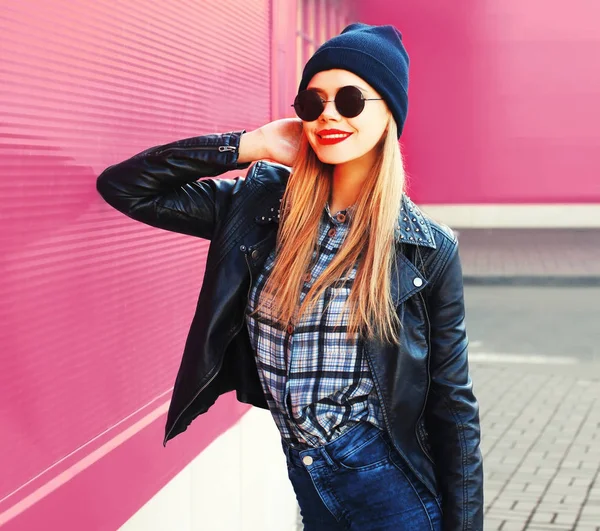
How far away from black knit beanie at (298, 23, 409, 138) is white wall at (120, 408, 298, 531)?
1.44m

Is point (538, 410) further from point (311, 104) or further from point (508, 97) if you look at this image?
point (508, 97)

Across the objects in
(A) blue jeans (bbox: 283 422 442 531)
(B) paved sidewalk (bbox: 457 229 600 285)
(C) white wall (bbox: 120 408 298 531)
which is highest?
(A) blue jeans (bbox: 283 422 442 531)

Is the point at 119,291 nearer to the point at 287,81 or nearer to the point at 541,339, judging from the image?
the point at 287,81

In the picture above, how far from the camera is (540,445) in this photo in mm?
5762

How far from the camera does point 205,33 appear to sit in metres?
3.26

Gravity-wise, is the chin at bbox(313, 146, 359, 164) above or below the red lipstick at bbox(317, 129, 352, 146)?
below

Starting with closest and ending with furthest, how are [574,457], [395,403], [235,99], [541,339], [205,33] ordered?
[395,403] < [205,33] < [235,99] < [574,457] < [541,339]

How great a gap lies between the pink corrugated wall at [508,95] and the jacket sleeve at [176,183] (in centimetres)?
1669

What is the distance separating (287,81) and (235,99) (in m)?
0.94

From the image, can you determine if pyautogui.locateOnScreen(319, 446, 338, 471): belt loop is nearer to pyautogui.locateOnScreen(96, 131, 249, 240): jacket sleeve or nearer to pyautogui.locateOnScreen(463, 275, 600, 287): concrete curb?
pyautogui.locateOnScreen(96, 131, 249, 240): jacket sleeve

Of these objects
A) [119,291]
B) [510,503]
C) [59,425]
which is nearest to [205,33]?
[119,291]

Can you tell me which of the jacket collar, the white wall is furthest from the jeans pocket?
the white wall

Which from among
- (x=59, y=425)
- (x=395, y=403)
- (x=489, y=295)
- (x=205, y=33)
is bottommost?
(x=489, y=295)

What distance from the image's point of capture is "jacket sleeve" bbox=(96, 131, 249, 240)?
2170mm
